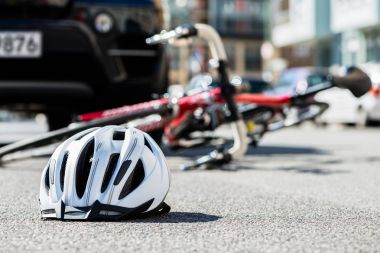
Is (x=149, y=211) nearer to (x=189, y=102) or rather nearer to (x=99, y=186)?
(x=99, y=186)

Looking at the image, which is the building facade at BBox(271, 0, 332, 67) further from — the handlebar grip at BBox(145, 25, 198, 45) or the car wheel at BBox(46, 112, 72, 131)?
the handlebar grip at BBox(145, 25, 198, 45)

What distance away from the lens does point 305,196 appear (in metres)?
5.73

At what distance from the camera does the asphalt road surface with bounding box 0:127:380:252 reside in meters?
3.70

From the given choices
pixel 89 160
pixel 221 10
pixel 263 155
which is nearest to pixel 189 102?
pixel 263 155

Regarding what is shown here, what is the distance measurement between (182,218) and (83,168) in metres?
0.56

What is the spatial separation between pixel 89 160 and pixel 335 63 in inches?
1580

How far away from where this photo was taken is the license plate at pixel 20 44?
7934mm

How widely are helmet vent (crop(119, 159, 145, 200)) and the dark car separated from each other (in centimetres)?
373

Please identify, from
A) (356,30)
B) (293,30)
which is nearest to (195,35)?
(356,30)

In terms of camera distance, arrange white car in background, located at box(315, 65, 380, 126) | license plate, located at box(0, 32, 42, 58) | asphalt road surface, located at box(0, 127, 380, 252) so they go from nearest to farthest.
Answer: asphalt road surface, located at box(0, 127, 380, 252)
license plate, located at box(0, 32, 42, 58)
white car in background, located at box(315, 65, 380, 126)

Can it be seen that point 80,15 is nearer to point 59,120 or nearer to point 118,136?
point 59,120

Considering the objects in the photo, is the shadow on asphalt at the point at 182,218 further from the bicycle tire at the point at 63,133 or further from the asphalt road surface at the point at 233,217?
the bicycle tire at the point at 63,133

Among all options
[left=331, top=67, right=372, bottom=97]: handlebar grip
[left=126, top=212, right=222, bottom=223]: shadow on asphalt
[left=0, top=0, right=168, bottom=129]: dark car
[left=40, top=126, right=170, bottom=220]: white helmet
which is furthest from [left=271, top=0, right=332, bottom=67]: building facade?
[left=40, top=126, right=170, bottom=220]: white helmet

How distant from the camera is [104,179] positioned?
442 cm
